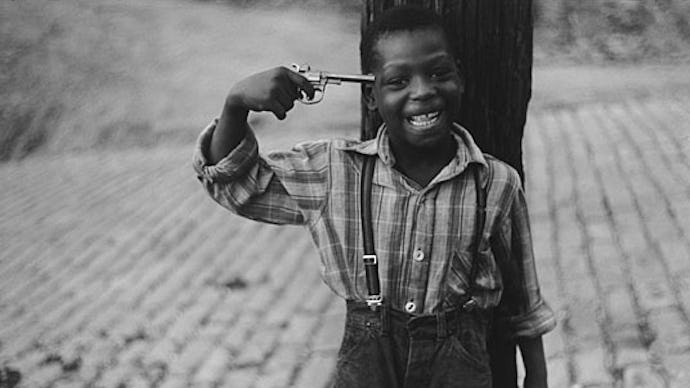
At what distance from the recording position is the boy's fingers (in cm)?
251

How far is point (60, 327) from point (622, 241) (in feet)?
10.9

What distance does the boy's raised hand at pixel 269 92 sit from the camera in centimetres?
245

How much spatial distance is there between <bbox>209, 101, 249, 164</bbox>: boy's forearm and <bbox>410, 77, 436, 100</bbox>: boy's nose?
0.38 metres

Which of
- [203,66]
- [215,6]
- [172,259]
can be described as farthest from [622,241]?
[215,6]

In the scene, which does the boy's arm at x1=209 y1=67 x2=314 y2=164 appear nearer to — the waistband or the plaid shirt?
the plaid shirt

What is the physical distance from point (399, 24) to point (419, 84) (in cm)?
15

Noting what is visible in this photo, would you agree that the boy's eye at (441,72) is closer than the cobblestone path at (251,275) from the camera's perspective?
Yes

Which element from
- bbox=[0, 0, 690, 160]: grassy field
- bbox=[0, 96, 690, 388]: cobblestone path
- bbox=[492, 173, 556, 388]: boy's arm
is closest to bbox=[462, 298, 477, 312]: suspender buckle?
bbox=[492, 173, 556, 388]: boy's arm

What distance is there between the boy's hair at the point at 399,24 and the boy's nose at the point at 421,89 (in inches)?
4.4

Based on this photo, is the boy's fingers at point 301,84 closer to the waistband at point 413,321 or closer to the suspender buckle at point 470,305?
the waistband at point 413,321

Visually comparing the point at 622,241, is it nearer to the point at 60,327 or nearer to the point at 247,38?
the point at 60,327

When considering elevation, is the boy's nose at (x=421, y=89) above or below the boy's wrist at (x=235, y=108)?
above

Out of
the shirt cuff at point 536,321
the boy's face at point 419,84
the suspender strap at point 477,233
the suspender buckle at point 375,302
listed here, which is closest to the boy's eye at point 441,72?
the boy's face at point 419,84

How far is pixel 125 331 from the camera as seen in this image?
6012 mm
